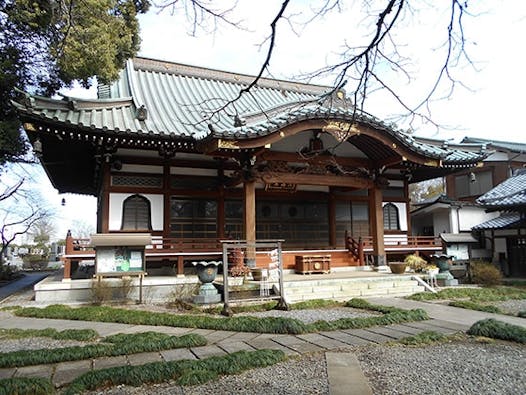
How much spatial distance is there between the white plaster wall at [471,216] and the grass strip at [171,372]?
1830 centimetres

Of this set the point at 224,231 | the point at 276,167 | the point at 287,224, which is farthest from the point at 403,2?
the point at 287,224

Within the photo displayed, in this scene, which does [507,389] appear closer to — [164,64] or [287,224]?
[287,224]

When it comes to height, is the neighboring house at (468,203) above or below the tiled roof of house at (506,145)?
below

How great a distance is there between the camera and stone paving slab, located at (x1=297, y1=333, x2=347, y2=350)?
19.3ft

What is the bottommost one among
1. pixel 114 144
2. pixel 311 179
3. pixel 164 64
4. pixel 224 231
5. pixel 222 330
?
pixel 222 330

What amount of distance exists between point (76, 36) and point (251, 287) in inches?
355

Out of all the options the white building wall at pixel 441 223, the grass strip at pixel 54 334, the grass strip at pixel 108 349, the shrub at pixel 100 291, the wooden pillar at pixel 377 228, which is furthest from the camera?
the white building wall at pixel 441 223

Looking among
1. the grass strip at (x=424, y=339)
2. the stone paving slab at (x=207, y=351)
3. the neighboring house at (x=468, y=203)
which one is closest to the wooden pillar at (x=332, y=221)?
the neighboring house at (x=468, y=203)

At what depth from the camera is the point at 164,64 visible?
19281 mm

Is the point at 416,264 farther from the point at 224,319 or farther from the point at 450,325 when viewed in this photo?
the point at 224,319

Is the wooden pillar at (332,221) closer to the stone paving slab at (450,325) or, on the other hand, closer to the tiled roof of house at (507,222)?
the tiled roof of house at (507,222)

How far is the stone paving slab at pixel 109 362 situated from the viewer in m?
4.93

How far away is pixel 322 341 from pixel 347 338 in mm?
481

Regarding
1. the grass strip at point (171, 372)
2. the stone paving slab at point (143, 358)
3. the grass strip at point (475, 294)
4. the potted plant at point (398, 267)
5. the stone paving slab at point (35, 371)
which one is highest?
the potted plant at point (398, 267)
